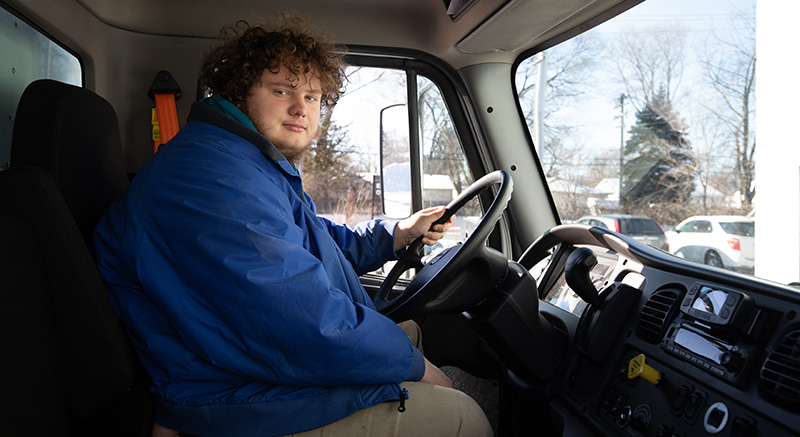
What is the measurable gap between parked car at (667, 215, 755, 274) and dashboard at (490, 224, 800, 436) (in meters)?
0.51

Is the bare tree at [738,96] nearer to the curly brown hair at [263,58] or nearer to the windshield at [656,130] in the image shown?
the windshield at [656,130]

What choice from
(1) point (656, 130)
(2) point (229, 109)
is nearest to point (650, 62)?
(1) point (656, 130)

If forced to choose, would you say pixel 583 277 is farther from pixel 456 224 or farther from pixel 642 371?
pixel 456 224

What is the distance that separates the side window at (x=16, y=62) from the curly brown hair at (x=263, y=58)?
0.67 metres

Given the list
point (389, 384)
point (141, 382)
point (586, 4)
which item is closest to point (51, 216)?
point (141, 382)

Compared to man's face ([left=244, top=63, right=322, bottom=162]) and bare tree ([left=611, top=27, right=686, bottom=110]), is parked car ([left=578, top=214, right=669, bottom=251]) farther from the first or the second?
man's face ([left=244, top=63, right=322, bottom=162])

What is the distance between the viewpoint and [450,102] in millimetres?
2721

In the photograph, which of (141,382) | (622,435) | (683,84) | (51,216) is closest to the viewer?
(51,216)

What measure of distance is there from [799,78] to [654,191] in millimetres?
657

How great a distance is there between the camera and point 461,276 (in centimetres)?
156

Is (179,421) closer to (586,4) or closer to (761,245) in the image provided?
(586,4)

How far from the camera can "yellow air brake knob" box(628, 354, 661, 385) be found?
1.32 meters

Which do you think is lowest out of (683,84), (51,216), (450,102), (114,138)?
(51,216)

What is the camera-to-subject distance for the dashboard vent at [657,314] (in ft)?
4.55
